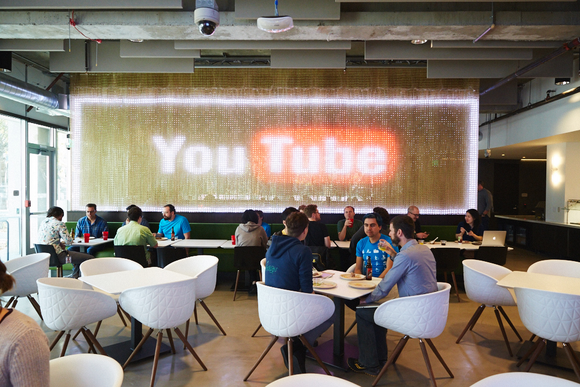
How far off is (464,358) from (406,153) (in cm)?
505

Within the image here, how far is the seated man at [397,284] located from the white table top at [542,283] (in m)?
0.89

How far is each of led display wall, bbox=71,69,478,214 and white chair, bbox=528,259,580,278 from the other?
3.71 m

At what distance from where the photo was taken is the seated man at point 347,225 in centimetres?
732

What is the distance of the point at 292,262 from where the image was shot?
11.4ft

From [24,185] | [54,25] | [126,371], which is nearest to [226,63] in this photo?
[54,25]

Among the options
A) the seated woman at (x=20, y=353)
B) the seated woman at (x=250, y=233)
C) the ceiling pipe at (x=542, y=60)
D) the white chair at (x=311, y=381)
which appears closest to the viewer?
the seated woman at (x=20, y=353)

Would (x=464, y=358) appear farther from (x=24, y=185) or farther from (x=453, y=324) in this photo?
(x=24, y=185)

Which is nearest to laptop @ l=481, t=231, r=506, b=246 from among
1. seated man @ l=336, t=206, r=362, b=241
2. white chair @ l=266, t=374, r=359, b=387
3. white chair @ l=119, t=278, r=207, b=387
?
seated man @ l=336, t=206, r=362, b=241

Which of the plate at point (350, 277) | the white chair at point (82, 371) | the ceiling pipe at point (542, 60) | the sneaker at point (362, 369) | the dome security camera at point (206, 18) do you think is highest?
the ceiling pipe at point (542, 60)

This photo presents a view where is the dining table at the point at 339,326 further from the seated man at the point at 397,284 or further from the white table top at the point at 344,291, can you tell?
the seated man at the point at 397,284

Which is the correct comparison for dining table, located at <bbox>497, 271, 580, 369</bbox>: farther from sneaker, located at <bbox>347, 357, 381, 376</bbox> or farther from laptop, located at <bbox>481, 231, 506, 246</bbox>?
laptop, located at <bbox>481, 231, 506, 246</bbox>

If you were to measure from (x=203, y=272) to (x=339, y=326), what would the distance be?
1.60 m

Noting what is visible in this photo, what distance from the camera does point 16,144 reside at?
30.1ft

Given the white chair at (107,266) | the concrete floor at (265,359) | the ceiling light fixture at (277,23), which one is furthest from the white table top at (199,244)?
the ceiling light fixture at (277,23)
